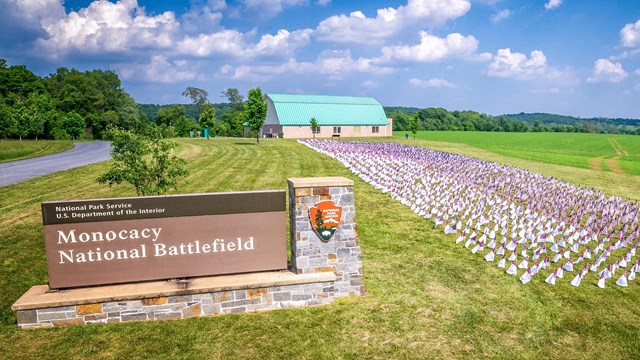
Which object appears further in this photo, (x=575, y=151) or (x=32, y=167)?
(x=575, y=151)

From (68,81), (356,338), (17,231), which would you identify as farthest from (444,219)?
(68,81)

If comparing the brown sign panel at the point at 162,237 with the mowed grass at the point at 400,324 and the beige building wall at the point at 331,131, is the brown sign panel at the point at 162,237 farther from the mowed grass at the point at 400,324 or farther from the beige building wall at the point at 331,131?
the beige building wall at the point at 331,131

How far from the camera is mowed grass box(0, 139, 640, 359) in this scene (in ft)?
23.9

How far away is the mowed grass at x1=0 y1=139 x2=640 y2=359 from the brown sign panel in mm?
1074

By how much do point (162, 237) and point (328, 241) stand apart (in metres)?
3.56

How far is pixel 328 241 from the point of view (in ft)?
29.8

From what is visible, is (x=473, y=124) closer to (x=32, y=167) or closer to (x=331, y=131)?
(x=331, y=131)

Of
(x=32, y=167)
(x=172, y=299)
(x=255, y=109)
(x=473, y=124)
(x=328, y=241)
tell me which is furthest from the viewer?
(x=473, y=124)

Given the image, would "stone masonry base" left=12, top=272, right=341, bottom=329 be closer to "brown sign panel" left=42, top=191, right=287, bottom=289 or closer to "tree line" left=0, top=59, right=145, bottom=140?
"brown sign panel" left=42, top=191, right=287, bottom=289

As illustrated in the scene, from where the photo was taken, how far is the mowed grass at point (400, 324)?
7.29 m

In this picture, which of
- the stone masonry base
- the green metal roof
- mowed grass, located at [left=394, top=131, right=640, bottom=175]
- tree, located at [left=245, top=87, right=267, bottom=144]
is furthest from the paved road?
the green metal roof

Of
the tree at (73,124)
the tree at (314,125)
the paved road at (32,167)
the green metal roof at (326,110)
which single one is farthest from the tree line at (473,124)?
the paved road at (32,167)

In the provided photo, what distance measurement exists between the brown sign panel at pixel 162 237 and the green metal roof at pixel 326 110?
217 ft

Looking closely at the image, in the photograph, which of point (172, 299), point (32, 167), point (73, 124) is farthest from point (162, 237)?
point (73, 124)
